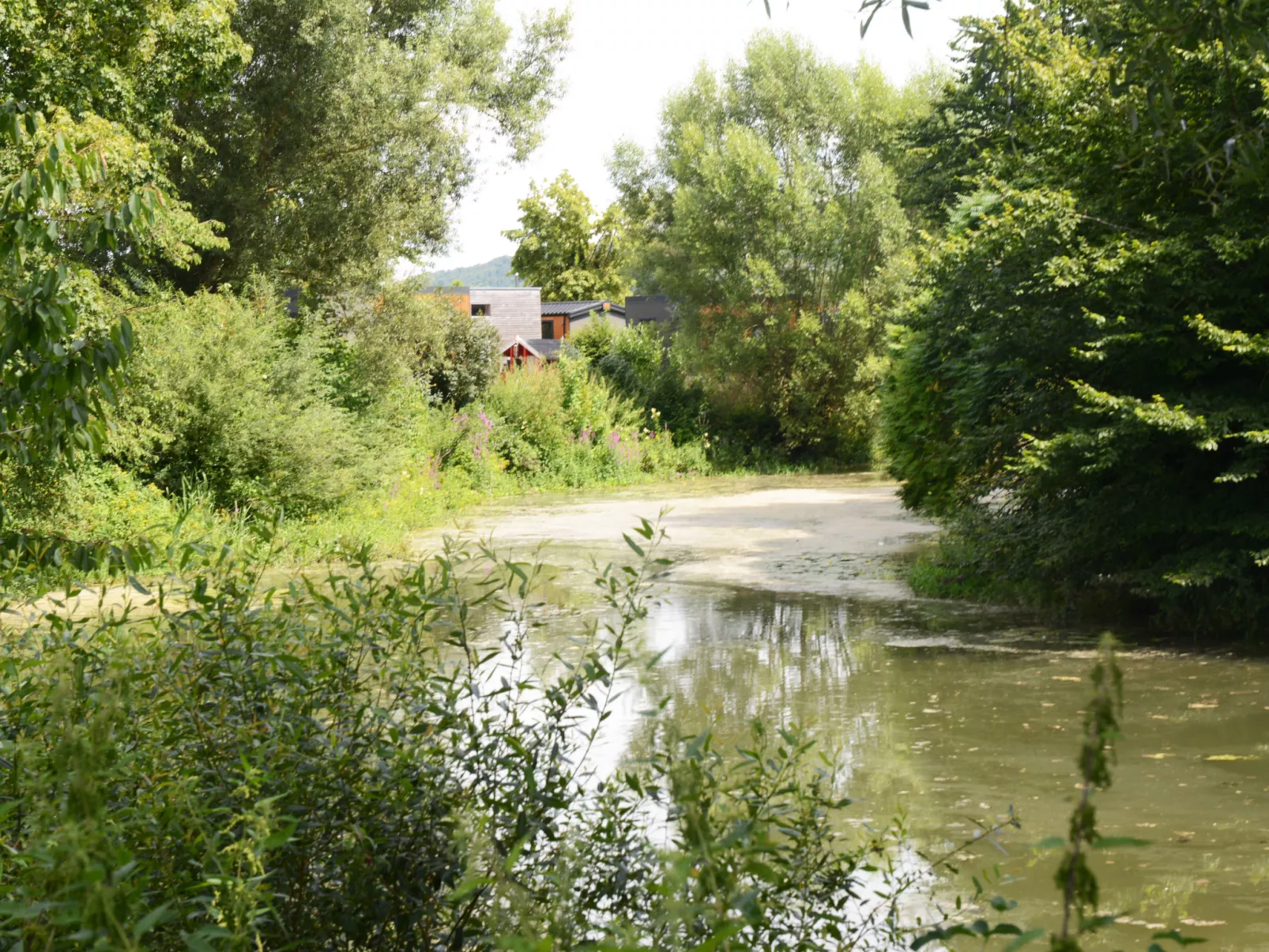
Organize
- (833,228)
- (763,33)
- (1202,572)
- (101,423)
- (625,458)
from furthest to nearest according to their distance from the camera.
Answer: (763,33) → (833,228) → (625,458) → (1202,572) → (101,423)

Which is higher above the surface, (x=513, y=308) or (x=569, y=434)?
(x=513, y=308)

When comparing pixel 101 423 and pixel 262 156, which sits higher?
pixel 262 156

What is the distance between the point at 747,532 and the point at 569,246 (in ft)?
172

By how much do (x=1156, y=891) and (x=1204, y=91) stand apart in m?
6.46

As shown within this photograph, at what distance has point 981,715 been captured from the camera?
7.39 meters

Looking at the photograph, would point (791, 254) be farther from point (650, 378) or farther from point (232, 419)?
point (232, 419)

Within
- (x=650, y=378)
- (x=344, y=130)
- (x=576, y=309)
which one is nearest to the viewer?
(x=344, y=130)

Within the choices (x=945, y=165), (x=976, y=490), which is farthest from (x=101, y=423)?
(x=945, y=165)

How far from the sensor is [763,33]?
36594mm

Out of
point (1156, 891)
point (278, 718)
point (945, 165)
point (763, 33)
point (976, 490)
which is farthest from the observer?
point (763, 33)

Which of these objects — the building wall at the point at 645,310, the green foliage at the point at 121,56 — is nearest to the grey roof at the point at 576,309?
the building wall at the point at 645,310

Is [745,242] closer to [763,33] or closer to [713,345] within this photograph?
[713,345]

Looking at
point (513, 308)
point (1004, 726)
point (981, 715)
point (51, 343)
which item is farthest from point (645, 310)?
point (51, 343)

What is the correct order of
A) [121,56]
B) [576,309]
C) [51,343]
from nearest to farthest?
[51,343] < [121,56] < [576,309]
